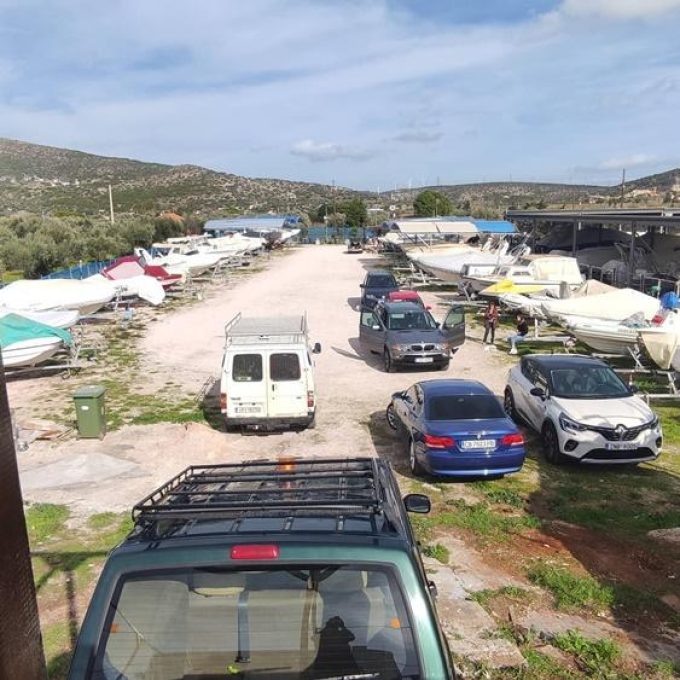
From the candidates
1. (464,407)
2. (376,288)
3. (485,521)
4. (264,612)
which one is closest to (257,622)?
(264,612)

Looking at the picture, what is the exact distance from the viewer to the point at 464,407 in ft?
39.5

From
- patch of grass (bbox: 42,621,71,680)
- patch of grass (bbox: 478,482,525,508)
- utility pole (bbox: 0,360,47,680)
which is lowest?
patch of grass (bbox: 478,482,525,508)

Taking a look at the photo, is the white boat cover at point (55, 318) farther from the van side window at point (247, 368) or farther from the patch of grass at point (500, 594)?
the patch of grass at point (500, 594)

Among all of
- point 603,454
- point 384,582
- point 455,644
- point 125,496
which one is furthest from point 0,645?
point 603,454

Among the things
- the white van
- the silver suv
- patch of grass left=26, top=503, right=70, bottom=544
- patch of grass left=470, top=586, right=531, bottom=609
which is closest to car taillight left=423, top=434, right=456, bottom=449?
the silver suv

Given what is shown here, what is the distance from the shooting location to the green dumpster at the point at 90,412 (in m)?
14.2

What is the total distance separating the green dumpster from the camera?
14.2 meters

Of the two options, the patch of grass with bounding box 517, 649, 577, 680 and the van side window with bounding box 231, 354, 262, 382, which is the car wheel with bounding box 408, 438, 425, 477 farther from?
the patch of grass with bounding box 517, 649, 577, 680

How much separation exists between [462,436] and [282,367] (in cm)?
481

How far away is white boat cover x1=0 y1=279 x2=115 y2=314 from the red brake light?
23815 mm

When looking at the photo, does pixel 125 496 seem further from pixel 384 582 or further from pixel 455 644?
pixel 384 582

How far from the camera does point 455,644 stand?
663 cm

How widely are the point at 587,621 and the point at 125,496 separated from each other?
23.5ft

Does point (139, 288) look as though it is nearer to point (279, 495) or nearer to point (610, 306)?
point (610, 306)
